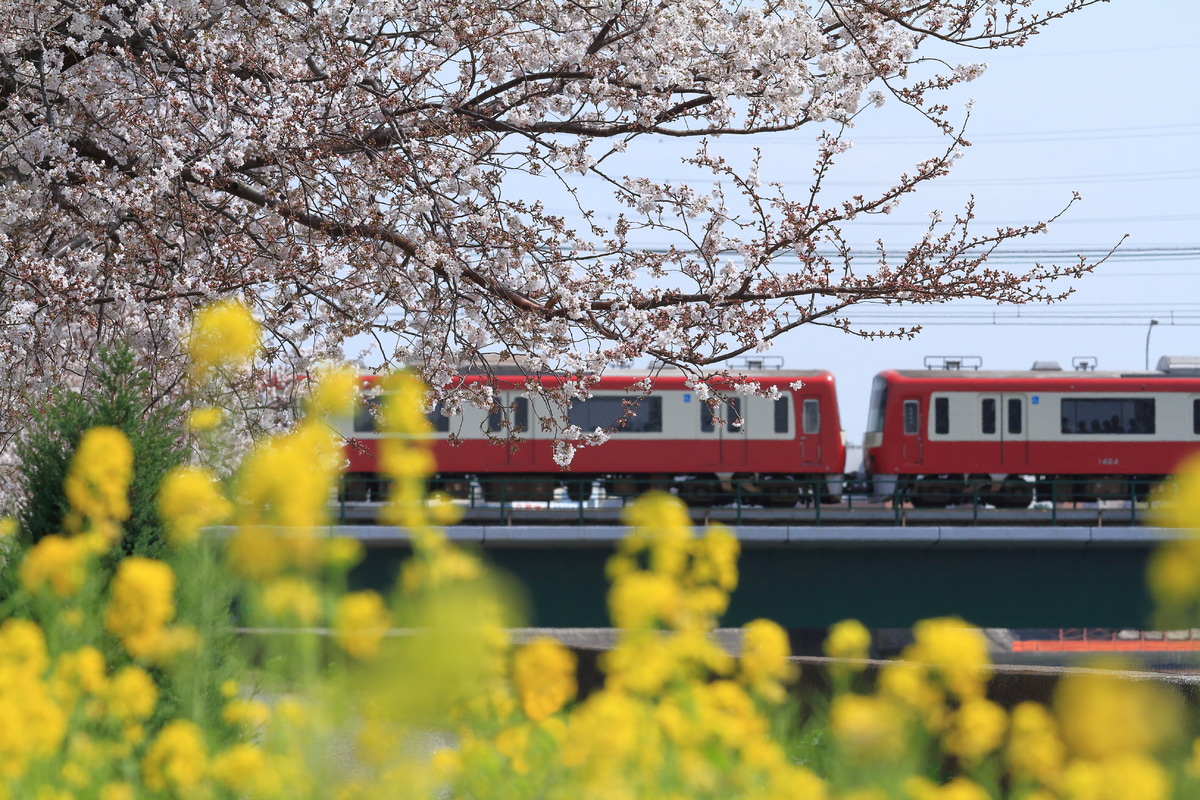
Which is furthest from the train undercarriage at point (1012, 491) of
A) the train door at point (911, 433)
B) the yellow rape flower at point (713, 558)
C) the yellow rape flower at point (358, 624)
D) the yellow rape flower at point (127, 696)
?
the yellow rape flower at point (358, 624)

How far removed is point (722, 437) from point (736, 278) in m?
16.7

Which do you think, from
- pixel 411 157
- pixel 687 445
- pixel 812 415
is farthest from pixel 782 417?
pixel 411 157

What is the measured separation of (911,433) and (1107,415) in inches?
164

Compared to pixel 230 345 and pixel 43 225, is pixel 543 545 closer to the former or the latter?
pixel 43 225

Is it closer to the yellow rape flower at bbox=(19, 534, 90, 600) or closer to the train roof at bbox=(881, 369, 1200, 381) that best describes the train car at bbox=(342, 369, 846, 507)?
the train roof at bbox=(881, 369, 1200, 381)

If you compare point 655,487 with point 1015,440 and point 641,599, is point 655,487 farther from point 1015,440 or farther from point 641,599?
point 641,599

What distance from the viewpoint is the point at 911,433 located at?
26281 millimetres

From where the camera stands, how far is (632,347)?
846cm

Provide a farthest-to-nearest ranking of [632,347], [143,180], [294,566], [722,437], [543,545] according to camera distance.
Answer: [722,437] → [543,545] → [632,347] → [143,180] → [294,566]

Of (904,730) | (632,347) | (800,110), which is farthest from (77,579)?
(800,110)

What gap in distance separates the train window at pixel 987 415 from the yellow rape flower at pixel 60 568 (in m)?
23.8

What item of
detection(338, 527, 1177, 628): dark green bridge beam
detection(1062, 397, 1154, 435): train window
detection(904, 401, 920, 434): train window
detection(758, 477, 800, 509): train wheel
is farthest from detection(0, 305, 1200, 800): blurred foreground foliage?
detection(1062, 397, 1154, 435): train window

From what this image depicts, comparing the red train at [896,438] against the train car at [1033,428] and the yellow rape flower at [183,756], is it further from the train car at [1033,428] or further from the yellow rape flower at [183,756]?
the yellow rape flower at [183,756]

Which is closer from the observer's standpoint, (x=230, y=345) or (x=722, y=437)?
(x=230, y=345)
